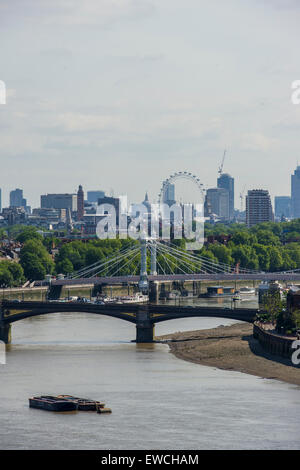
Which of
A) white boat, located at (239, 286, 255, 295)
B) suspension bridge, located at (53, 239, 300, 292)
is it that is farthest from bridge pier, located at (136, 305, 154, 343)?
white boat, located at (239, 286, 255, 295)

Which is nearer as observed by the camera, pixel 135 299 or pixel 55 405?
pixel 55 405

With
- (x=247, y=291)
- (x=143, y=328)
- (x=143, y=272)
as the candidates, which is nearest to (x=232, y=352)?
(x=143, y=328)

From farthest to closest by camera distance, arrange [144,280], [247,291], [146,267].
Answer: [146,267]
[247,291]
[144,280]

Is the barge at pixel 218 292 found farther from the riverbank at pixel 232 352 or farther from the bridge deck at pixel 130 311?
the bridge deck at pixel 130 311

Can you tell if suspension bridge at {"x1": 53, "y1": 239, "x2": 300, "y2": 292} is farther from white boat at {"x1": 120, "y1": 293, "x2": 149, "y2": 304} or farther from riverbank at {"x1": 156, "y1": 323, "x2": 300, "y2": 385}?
riverbank at {"x1": 156, "y1": 323, "x2": 300, "y2": 385}

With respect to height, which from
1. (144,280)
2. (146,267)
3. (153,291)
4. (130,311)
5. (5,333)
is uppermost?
(146,267)

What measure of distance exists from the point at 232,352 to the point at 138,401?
17.3 m

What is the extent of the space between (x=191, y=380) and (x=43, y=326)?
29246 millimetres

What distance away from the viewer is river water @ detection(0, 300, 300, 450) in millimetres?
47469

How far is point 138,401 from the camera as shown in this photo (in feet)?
180

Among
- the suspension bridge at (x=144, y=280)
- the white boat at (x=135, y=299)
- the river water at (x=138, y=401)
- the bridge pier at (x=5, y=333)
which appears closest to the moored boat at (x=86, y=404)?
the river water at (x=138, y=401)

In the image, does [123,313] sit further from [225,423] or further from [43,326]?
[225,423]

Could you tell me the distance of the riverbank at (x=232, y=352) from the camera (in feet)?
209

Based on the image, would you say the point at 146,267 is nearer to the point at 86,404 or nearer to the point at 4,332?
the point at 4,332
